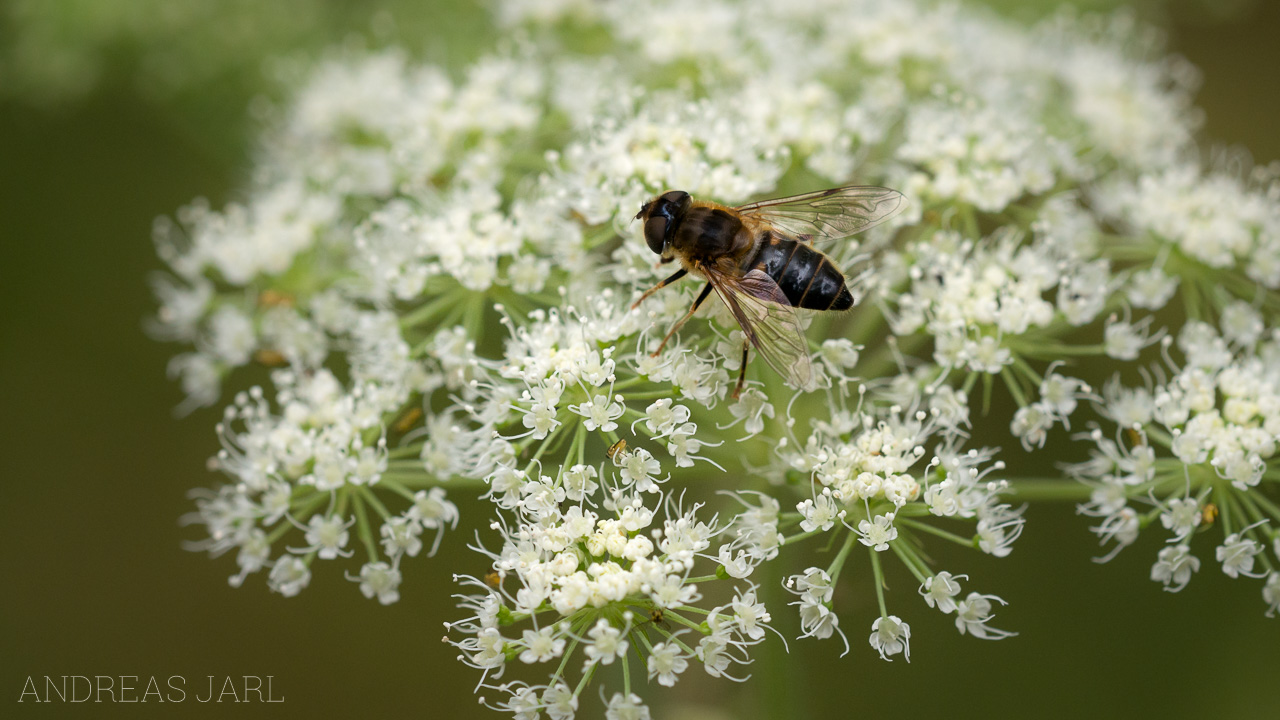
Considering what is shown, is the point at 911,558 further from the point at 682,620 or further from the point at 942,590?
the point at 682,620

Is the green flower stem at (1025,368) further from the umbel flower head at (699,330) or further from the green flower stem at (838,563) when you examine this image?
the green flower stem at (838,563)

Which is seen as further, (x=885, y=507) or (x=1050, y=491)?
(x=1050, y=491)

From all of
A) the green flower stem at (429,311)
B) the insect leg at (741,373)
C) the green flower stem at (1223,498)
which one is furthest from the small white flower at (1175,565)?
the green flower stem at (429,311)

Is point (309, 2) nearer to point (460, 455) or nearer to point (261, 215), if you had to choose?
point (261, 215)

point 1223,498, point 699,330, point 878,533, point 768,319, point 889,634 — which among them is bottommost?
point 889,634

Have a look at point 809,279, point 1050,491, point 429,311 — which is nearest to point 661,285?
point 809,279

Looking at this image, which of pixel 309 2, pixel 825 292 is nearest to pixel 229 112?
pixel 309 2
